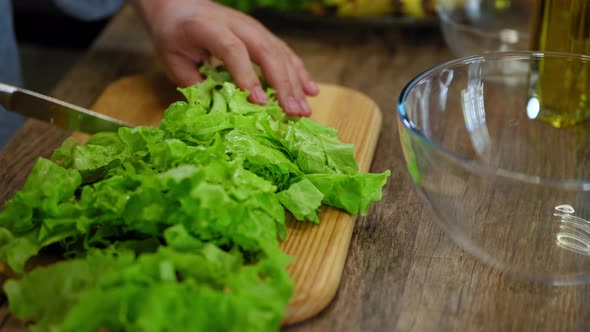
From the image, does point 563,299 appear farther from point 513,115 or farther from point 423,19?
point 423,19

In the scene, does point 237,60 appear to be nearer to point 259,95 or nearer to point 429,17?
point 259,95

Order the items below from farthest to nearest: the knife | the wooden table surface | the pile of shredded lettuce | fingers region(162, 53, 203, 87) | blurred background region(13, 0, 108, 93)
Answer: blurred background region(13, 0, 108, 93), fingers region(162, 53, 203, 87), the knife, the wooden table surface, the pile of shredded lettuce

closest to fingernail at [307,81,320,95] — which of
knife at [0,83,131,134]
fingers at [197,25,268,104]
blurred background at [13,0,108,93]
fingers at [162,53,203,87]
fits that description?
fingers at [197,25,268,104]

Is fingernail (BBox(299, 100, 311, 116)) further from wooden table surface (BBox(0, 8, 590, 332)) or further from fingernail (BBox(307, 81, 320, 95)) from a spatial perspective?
wooden table surface (BBox(0, 8, 590, 332))

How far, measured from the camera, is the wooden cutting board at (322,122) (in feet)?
3.27

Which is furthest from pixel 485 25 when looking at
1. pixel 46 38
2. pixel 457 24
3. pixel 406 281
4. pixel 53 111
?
pixel 46 38

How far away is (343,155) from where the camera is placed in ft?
4.00

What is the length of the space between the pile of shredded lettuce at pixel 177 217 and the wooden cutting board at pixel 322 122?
0.04 meters

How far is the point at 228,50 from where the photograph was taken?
1422 mm

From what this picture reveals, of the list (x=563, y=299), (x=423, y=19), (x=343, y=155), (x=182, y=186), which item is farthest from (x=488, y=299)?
(x=423, y=19)

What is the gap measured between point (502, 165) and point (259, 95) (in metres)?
0.50

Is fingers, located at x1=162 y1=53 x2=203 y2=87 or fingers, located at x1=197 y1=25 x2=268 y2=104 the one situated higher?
fingers, located at x1=197 y1=25 x2=268 y2=104

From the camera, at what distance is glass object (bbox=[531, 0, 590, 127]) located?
1339 millimetres

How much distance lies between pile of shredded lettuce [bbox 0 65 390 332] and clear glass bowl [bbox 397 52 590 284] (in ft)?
0.44
